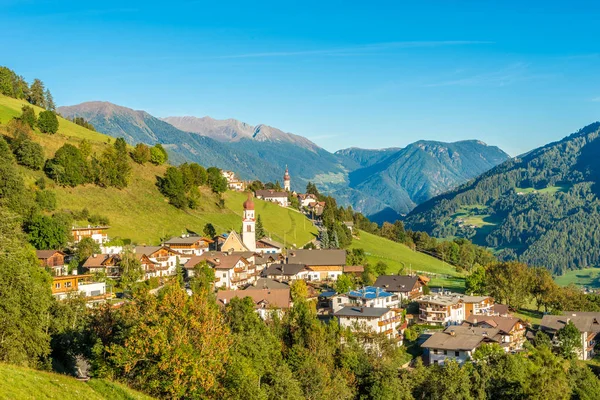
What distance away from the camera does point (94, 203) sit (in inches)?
3777

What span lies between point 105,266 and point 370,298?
3217 centimetres

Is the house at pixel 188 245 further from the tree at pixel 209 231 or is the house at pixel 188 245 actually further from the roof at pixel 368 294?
the roof at pixel 368 294

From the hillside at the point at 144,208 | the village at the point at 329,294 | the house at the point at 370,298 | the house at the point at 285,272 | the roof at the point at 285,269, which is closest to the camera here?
the village at the point at 329,294

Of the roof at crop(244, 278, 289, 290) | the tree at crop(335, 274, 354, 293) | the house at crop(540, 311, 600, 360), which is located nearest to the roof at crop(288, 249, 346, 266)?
the tree at crop(335, 274, 354, 293)

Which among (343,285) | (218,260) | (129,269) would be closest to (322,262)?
(343,285)

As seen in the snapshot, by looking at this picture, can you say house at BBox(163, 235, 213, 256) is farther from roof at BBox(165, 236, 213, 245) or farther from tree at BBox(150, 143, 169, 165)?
tree at BBox(150, 143, 169, 165)

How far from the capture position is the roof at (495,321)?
6788 cm

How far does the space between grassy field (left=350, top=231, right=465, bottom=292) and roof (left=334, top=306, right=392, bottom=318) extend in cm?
3775

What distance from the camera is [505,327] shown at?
67938 mm

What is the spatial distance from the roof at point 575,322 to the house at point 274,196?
92.0 metres

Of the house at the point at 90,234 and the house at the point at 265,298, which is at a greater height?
the house at the point at 90,234

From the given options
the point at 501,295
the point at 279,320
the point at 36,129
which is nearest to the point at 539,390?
the point at 279,320

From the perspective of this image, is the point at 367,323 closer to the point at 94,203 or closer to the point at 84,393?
the point at 84,393

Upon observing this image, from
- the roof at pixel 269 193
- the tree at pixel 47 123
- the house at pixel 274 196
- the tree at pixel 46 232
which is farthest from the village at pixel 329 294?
the roof at pixel 269 193
